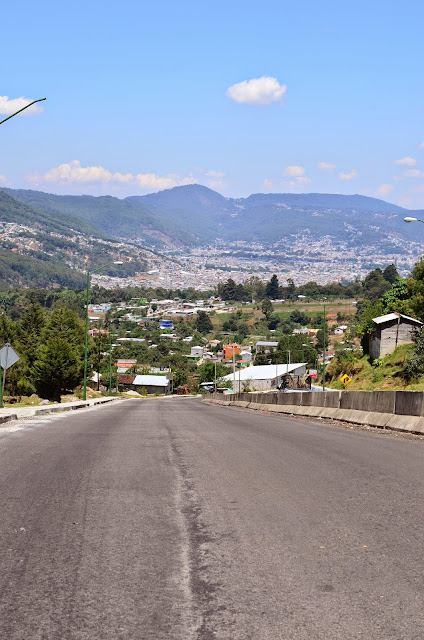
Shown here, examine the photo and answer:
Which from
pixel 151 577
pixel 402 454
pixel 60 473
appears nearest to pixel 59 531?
pixel 151 577

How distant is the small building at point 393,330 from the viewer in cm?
6594

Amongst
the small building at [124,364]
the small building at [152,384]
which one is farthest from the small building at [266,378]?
the small building at [124,364]

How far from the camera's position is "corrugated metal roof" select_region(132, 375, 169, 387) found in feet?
477

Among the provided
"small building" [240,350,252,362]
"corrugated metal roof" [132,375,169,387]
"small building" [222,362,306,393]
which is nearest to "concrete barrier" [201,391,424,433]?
"small building" [222,362,306,393]

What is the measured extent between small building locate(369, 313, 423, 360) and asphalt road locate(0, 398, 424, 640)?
53.6 m

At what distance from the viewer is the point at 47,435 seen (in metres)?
18.8

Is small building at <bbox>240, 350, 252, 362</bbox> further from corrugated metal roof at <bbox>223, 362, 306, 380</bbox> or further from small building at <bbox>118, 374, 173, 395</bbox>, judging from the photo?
corrugated metal roof at <bbox>223, 362, 306, 380</bbox>

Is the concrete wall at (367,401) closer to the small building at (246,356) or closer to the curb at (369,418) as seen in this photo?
the curb at (369,418)

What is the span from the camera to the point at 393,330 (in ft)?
219

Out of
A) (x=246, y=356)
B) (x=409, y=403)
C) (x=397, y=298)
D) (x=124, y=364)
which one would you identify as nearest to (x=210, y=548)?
(x=409, y=403)

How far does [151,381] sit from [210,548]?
460 feet

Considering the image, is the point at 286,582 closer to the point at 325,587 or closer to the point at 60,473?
the point at 325,587

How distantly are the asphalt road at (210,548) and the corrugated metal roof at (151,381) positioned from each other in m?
132

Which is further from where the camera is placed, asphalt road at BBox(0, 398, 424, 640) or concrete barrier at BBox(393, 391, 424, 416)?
concrete barrier at BBox(393, 391, 424, 416)
